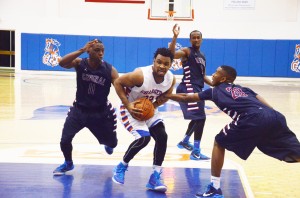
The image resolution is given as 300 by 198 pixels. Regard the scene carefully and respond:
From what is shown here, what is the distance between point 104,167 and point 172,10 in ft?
46.1

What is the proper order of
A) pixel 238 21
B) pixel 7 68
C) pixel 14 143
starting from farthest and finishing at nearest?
1. pixel 7 68
2. pixel 238 21
3. pixel 14 143

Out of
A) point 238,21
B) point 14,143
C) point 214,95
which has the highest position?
point 238,21

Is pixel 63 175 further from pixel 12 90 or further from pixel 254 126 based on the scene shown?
pixel 12 90

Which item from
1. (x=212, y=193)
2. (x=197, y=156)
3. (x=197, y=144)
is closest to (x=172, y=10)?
(x=197, y=144)

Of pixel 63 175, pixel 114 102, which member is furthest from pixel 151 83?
pixel 114 102

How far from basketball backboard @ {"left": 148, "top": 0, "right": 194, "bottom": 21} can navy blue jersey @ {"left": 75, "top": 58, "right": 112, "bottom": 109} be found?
556 inches

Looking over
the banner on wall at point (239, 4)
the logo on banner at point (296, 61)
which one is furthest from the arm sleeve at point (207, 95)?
the logo on banner at point (296, 61)

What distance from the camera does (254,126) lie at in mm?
4285

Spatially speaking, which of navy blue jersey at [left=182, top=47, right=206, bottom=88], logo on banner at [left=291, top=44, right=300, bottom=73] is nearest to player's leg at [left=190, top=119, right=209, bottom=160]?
navy blue jersey at [left=182, top=47, right=206, bottom=88]

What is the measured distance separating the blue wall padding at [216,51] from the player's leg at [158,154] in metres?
14.1

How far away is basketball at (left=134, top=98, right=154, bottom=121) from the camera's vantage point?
465 centimetres

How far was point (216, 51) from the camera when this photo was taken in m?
18.8

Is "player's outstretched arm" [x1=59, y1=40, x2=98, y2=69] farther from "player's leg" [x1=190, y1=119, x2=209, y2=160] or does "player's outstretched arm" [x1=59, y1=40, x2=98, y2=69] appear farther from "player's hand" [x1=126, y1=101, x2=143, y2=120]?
"player's leg" [x1=190, y1=119, x2=209, y2=160]

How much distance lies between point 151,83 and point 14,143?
118 inches
